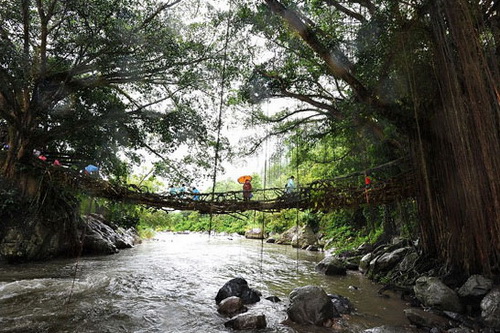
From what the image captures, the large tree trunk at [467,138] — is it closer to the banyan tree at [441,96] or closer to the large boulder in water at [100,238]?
the banyan tree at [441,96]

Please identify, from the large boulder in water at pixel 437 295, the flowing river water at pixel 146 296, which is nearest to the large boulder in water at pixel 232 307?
the flowing river water at pixel 146 296

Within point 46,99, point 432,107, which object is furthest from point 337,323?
point 46,99

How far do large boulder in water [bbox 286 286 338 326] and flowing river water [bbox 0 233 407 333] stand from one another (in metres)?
0.18

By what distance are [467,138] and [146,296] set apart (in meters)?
5.52

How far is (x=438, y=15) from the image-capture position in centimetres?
385

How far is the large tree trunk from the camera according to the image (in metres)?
3.50

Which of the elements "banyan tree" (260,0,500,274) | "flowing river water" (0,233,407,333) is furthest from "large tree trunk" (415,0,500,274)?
"flowing river water" (0,233,407,333)

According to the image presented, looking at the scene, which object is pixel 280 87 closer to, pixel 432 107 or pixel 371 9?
pixel 371 9

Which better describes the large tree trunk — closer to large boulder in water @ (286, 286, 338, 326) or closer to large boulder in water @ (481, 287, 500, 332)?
large boulder in water @ (481, 287, 500, 332)

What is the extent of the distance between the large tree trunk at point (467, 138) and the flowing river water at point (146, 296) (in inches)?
55.8

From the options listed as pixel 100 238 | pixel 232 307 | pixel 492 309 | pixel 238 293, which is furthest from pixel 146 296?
pixel 100 238

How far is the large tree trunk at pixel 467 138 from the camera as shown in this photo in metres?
3.50

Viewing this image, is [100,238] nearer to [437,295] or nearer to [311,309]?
[311,309]

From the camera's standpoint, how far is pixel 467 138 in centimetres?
369
